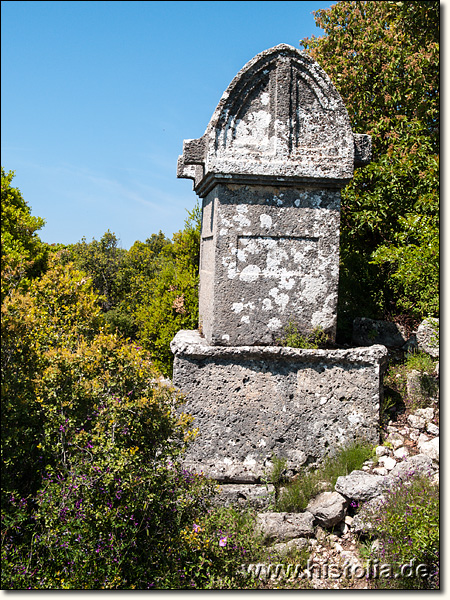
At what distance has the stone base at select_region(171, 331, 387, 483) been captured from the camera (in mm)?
4941

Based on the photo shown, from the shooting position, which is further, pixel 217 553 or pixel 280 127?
pixel 280 127

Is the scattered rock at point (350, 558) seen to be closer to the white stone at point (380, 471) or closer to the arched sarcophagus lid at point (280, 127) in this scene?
the white stone at point (380, 471)

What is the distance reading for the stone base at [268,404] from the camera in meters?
4.94

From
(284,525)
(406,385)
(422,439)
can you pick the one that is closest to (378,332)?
(406,385)

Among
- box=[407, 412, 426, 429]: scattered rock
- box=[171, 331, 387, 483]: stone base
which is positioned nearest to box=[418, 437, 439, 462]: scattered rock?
box=[407, 412, 426, 429]: scattered rock

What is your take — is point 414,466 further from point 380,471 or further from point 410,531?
point 410,531

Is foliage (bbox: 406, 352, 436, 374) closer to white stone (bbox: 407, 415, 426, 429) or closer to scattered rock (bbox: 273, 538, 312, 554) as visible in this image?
white stone (bbox: 407, 415, 426, 429)

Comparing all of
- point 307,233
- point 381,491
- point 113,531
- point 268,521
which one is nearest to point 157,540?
point 113,531

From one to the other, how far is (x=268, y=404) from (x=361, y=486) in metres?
1.13

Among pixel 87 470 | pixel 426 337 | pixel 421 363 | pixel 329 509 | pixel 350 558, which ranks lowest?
pixel 350 558

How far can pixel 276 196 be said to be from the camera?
5.23 meters

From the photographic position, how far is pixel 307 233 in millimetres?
5266

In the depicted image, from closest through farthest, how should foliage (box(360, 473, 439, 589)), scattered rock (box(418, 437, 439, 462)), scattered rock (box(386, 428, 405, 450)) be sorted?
foliage (box(360, 473, 439, 589)) < scattered rock (box(418, 437, 439, 462)) < scattered rock (box(386, 428, 405, 450))

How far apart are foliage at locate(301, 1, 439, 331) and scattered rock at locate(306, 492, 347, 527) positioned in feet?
9.20
